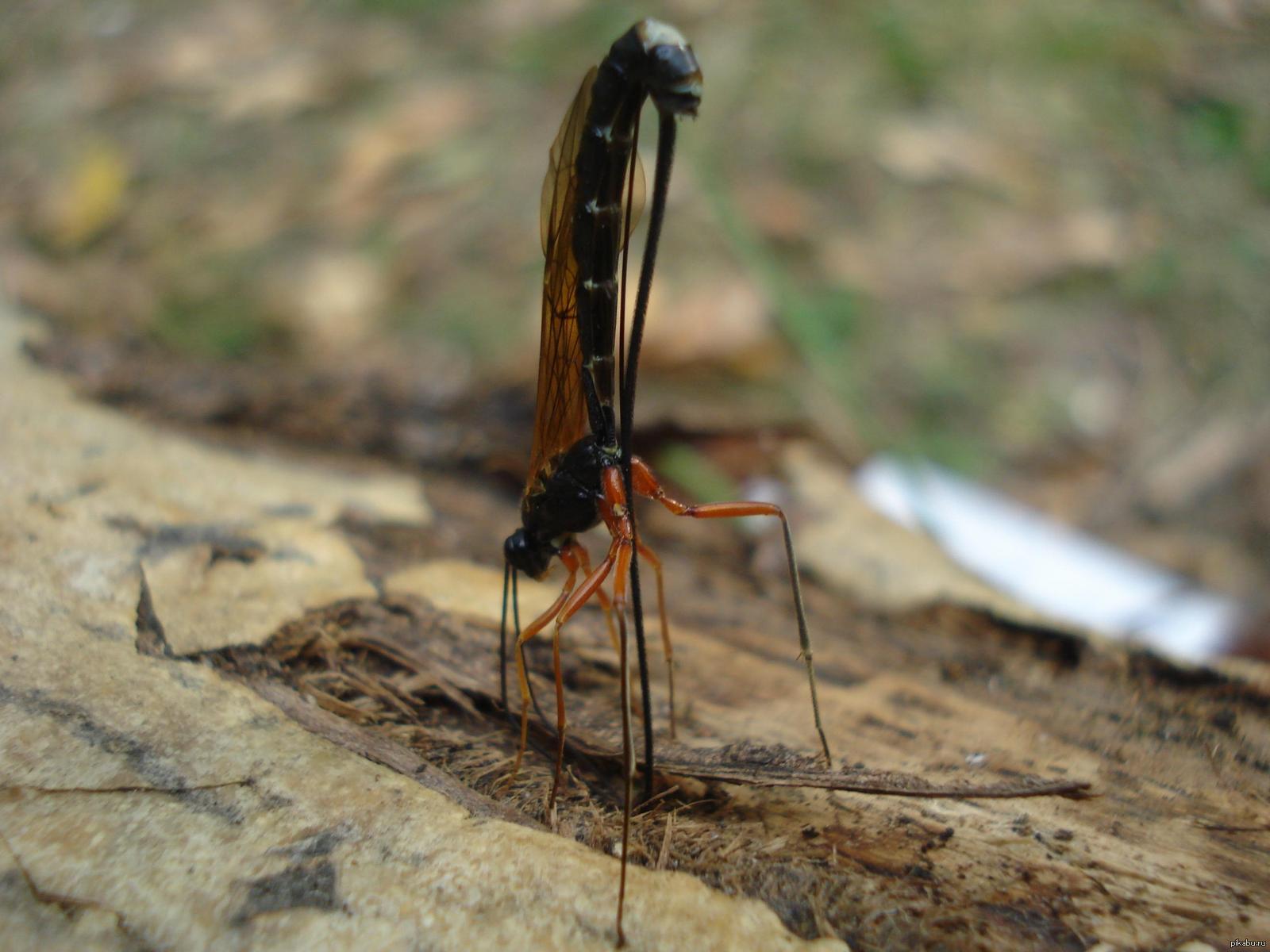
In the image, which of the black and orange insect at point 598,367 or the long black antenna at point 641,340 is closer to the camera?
the long black antenna at point 641,340

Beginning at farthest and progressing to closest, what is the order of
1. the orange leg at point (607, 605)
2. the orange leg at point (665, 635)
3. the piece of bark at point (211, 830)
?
the orange leg at point (607, 605)
the orange leg at point (665, 635)
the piece of bark at point (211, 830)

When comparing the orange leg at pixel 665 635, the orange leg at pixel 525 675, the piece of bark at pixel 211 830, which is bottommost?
the piece of bark at pixel 211 830

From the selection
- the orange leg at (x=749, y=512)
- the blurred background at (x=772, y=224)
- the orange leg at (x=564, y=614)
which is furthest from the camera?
the blurred background at (x=772, y=224)

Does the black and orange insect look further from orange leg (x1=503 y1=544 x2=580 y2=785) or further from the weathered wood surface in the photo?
the weathered wood surface

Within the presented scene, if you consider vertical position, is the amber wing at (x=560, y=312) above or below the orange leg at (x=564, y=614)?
above

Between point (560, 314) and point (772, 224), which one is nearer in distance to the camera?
point (560, 314)

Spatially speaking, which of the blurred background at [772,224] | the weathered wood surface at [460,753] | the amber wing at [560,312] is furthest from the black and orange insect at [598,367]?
the blurred background at [772,224]

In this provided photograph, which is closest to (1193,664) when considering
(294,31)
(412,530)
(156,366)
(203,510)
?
(412,530)

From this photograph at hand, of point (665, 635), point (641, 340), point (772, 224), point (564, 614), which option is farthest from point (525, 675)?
point (772, 224)

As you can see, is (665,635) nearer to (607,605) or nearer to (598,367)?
(607,605)

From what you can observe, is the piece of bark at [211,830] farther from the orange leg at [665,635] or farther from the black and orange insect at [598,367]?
the orange leg at [665,635]
